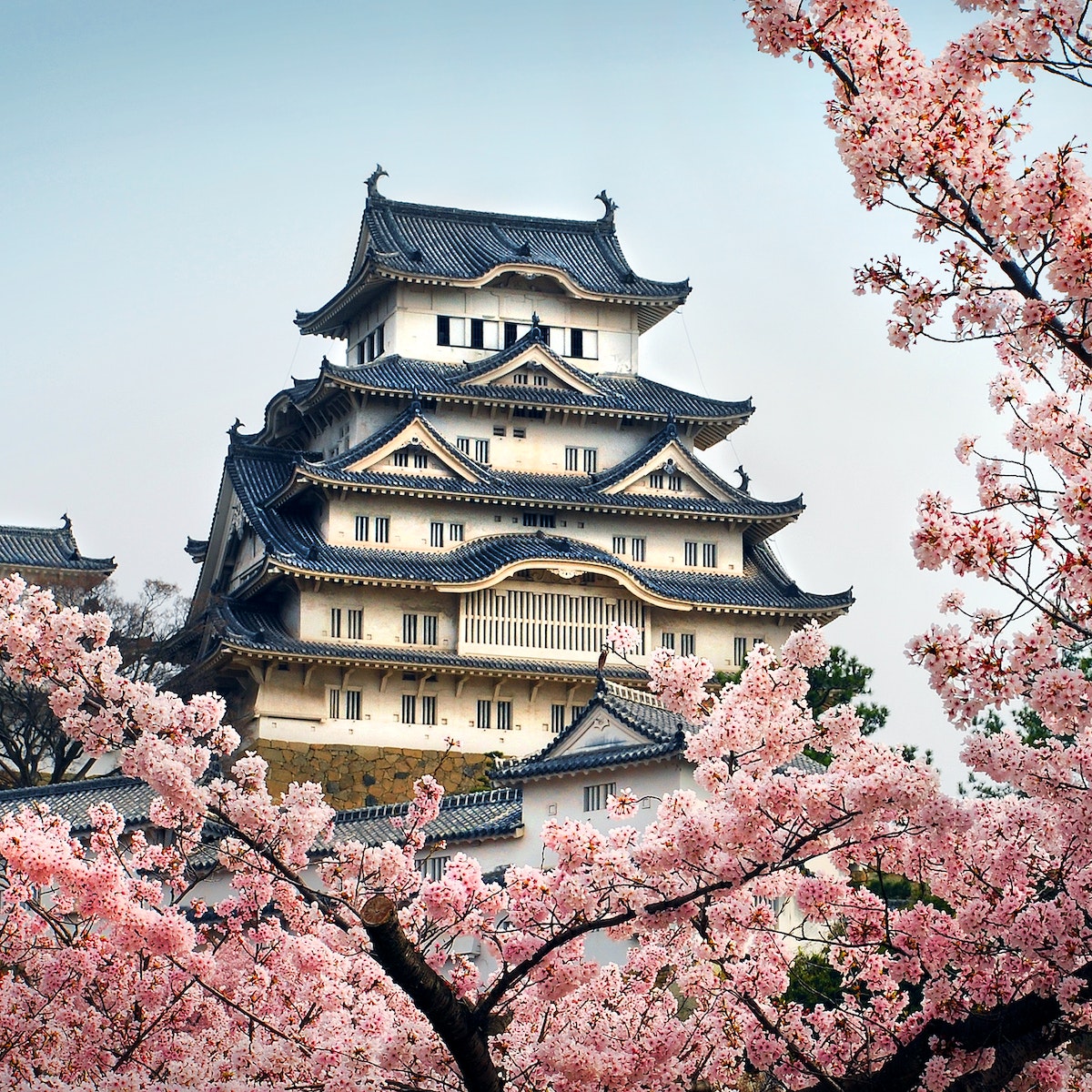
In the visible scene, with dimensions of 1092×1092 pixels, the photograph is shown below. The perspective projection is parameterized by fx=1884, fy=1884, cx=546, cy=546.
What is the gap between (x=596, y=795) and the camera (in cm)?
3053

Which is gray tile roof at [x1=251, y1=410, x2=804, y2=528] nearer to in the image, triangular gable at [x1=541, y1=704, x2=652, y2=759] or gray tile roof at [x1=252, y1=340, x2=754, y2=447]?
gray tile roof at [x1=252, y1=340, x2=754, y2=447]

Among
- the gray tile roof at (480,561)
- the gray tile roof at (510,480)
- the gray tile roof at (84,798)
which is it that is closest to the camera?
the gray tile roof at (84,798)

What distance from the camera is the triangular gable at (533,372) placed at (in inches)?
2042

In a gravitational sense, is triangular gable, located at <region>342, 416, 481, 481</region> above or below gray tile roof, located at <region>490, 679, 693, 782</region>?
above

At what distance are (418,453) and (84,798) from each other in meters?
16.0

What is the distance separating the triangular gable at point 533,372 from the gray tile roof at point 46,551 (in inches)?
566

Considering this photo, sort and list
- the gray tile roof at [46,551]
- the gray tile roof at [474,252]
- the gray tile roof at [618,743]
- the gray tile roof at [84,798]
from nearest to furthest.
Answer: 1. the gray tile roof at [618,743]
2. the gray tile roof at [84,798]
3. the gray tile roof at [474,252]
4. the gray tile roof at [46,551]

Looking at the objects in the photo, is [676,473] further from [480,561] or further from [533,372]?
[480,561]

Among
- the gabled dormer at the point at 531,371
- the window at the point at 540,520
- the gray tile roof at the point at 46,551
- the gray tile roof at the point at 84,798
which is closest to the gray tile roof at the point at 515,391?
the gabled dormer at the point at 531,371

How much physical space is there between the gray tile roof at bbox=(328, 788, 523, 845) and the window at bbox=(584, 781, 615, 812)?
1.16 m

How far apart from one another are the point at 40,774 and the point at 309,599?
911cm

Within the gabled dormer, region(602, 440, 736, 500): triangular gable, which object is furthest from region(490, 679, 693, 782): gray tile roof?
the gabled dormer

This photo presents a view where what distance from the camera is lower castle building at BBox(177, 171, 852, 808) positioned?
155 ft

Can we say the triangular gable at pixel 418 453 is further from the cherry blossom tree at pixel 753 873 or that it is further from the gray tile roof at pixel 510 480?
the cherry blossom tree at pixel 753 873
